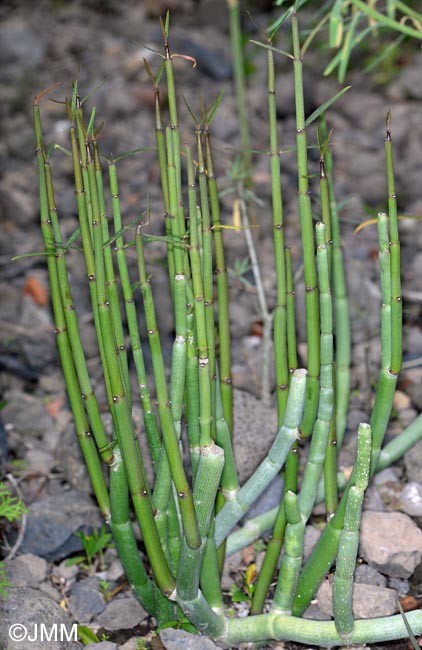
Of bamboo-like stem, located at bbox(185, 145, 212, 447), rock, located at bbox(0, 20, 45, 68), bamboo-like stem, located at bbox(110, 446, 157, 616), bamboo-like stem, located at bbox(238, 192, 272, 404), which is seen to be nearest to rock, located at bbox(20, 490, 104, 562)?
bamboo-like stem, located at bbox(110, 446, 157, 616)

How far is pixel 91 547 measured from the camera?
190cm

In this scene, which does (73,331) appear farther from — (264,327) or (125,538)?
(264,327)

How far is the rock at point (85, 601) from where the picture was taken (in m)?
1.77

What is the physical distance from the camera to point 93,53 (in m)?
4.41

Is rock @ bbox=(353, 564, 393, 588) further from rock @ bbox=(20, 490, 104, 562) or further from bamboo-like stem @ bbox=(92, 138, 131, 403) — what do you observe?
bamboo-like stem @ bbox=(92, 138, 131, 403)

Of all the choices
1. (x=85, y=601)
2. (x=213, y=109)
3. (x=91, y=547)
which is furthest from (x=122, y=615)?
(x=213, y=109)

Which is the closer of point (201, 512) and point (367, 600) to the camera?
point (201, 512)

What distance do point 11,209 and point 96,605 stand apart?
1.90 m

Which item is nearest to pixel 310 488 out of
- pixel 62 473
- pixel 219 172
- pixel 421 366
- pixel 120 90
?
pixel 62 473

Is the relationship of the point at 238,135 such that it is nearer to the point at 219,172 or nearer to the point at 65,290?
Result: the point at 219,172

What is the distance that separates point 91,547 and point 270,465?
1.76ft

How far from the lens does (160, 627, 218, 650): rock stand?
61.1 inches

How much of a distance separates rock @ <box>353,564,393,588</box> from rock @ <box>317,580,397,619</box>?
0.07 m

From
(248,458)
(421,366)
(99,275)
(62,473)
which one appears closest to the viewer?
(99,275)
